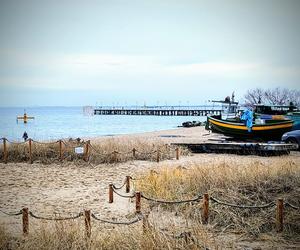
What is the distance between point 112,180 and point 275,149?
9.22 metres

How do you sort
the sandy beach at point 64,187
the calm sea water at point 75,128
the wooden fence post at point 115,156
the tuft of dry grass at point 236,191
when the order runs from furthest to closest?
1. the calm sea water at point 75,128
2. the wooden fence post at point 115,156
3. the sandy beach at point 64,187
4. the tuft of dry grass at point 236,191

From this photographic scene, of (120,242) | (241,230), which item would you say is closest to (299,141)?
(241,230)

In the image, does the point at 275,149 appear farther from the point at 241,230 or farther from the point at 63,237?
the point at 63,237

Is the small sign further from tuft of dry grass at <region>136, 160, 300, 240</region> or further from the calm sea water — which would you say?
the calm sea water

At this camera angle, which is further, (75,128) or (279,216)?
(75,128)

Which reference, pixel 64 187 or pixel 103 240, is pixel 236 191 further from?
pixel 64 187

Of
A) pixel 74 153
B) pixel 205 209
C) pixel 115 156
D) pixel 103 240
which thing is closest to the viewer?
pixel 103 240

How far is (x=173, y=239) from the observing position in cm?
520

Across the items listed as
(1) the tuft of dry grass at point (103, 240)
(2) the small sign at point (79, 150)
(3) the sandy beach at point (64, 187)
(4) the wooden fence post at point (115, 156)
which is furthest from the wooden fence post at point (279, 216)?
(2) the small sign at point (79, 150)

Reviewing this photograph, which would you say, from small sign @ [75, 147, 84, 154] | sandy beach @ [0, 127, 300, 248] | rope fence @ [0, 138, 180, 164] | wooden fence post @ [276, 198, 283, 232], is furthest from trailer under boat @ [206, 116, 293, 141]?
wooden fence post @ [276, 198, 283, 232]

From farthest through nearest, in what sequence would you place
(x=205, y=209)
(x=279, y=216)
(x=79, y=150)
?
(x=79, y=150)
(x=205, y=209)
(x=279, y=216)

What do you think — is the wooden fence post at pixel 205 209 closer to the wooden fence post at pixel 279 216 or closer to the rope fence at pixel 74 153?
the wooden fence post at pixel 279 216

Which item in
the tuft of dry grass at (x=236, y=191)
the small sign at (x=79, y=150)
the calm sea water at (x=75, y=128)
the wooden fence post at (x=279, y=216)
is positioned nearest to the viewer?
the wooden fence post at (x=279, y=216)

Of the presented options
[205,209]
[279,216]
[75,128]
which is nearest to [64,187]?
[205,209]
